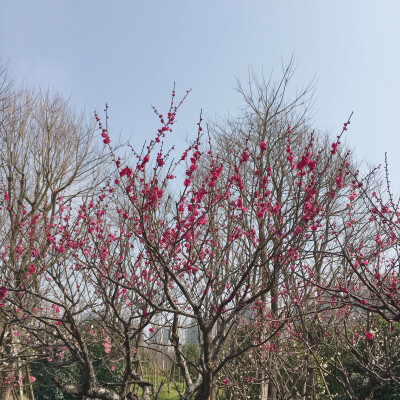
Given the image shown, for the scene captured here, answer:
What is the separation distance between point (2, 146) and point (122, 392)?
25.7ft

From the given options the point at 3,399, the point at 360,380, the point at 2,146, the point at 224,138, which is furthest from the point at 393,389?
the point at 2,146

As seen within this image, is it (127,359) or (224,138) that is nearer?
(127,359)

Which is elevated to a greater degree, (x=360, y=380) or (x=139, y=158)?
(x=139, y=158)

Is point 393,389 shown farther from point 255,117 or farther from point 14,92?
point 14,92

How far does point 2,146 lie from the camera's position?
9.68m

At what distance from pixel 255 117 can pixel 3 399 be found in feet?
29.7

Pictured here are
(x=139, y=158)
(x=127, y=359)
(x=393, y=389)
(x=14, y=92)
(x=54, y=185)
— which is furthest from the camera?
(x=54, y=185)

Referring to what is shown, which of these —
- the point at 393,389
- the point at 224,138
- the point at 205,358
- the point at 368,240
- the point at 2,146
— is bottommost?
the point at 393,389

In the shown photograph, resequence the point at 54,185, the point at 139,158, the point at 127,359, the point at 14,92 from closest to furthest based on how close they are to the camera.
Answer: the point at 139,158 → the point at 127,359 → the point at 14,92 → the point at 54,185

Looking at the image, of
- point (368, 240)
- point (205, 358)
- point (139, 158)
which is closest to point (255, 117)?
point (368, 240)

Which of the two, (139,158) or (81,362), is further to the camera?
(81,362)

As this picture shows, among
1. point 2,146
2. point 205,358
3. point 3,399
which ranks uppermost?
point 2,146

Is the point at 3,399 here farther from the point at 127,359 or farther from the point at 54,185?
the point at 127,359

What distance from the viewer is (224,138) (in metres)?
8.26
